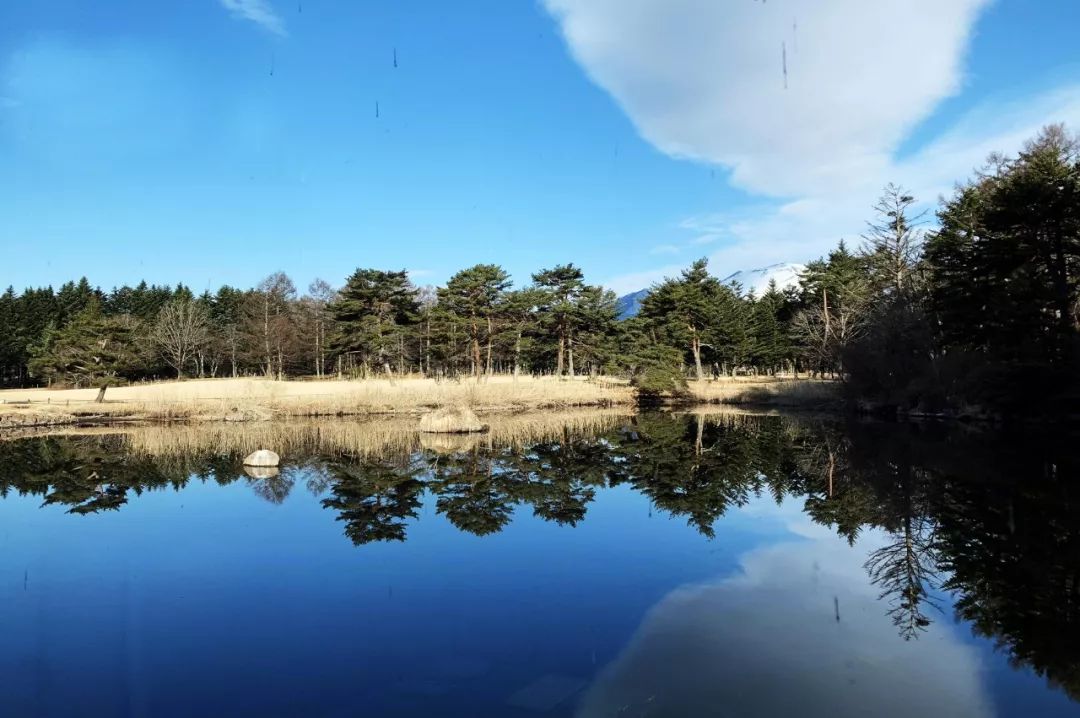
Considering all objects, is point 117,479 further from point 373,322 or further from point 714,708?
point 373,322

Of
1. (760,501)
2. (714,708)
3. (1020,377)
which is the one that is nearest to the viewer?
(714,708)

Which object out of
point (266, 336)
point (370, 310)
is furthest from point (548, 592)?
point (266, 336)

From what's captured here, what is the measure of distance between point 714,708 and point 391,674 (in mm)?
2880

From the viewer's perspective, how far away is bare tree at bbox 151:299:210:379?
6019cm

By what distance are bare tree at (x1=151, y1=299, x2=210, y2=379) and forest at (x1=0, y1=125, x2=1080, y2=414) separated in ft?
0.73

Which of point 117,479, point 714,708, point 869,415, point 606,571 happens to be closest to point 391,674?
point 714,708

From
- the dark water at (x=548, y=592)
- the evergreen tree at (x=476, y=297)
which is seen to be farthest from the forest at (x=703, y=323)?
the dark water at (x=548, y=592)

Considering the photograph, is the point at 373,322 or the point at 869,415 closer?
the point at 869,415

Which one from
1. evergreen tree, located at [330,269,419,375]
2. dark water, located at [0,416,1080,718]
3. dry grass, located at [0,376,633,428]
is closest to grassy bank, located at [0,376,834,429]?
dry grass, located at [0,376,633,428]

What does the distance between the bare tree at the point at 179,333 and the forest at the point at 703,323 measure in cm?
22

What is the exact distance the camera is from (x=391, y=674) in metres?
6.05

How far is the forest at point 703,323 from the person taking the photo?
2377cm

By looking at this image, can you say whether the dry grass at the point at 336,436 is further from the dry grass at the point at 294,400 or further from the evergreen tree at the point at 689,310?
the evergreen tree at the point at 689,310

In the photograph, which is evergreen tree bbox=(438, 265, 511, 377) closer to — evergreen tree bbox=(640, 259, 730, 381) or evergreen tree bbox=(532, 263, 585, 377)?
evergreen tree bbox=(532, 263, 585, 377)
